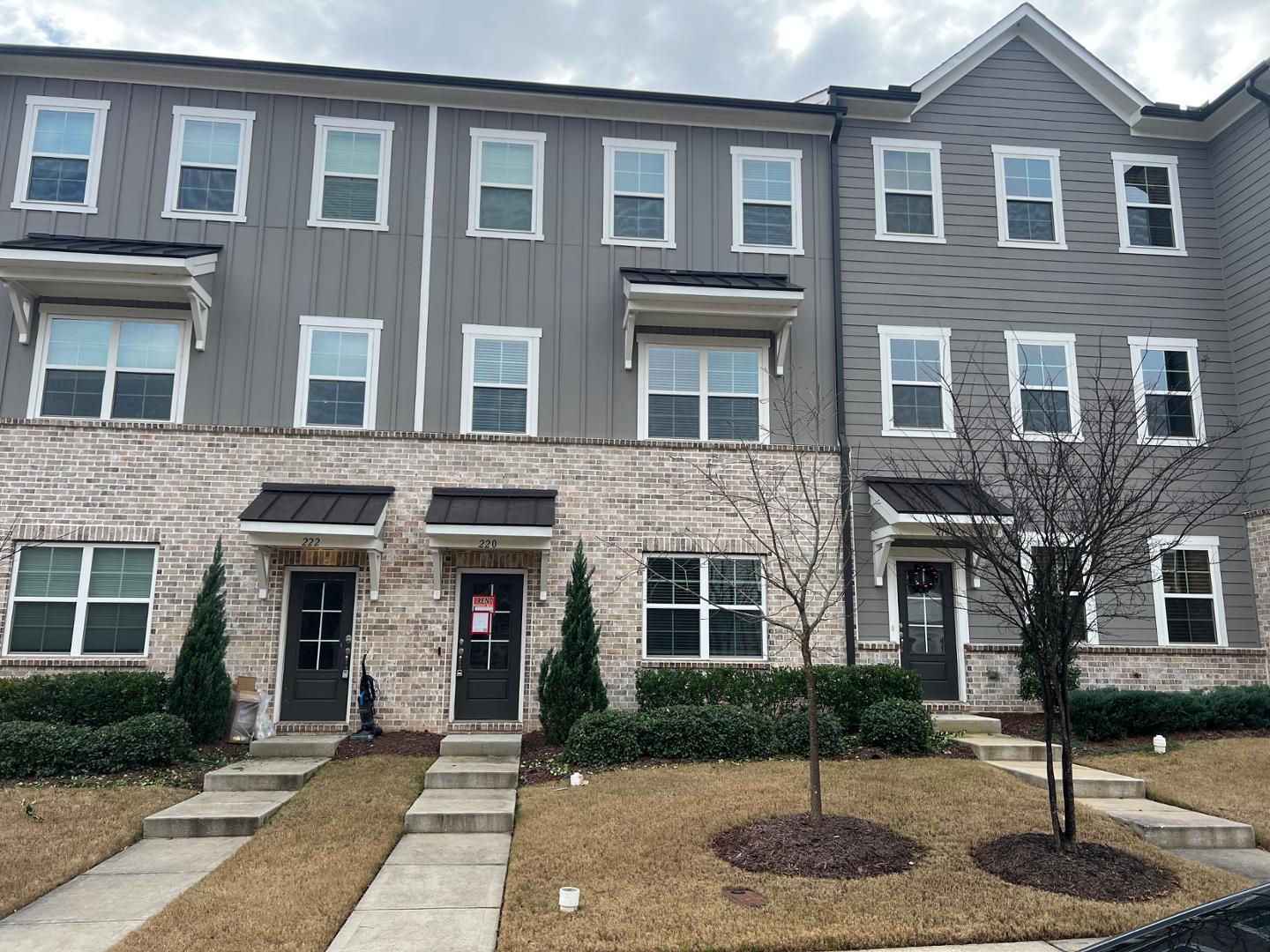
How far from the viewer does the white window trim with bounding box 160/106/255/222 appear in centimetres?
1315

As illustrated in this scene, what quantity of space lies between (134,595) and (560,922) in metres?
9.35

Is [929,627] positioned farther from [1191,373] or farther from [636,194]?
[636,194]

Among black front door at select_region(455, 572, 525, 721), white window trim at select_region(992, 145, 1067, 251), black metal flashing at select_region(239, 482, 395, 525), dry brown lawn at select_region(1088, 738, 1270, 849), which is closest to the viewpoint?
dry brown lawn at select_region(1088, 738, 1270, 849)

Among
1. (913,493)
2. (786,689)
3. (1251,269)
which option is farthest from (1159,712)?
(1251,269)

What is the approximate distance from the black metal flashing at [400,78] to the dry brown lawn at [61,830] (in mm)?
10218

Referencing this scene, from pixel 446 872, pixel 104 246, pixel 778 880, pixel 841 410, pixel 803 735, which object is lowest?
pixel 446 872

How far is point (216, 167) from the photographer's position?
Result: 13.3m

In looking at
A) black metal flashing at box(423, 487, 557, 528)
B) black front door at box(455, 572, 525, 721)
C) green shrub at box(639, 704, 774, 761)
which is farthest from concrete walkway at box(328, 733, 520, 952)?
black metal flashing at box(423, 487, 557, 528)

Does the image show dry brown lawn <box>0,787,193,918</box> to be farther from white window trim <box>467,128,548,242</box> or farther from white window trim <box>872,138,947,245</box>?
white window trim <box>872,138,947,245</box>

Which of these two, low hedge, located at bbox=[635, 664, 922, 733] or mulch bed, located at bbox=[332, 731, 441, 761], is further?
low hedge, located at bbox=[635, 664, 922, 733]

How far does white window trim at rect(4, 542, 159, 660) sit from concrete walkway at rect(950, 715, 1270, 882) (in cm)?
1103

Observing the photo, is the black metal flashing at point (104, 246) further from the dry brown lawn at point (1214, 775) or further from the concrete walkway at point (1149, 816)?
the dry brown lawn at point (1214, 775)

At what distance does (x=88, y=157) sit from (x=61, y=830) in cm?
1003

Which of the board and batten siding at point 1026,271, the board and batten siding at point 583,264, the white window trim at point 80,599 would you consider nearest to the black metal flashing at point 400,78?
the board and batten siding at point 583,264
